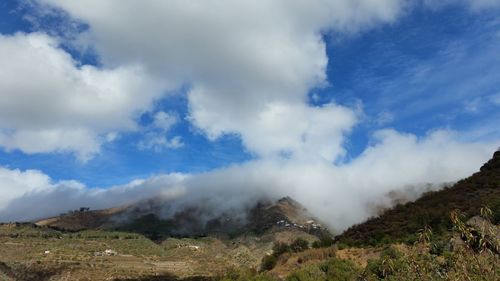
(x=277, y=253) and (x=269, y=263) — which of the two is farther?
(x=277, y=253)

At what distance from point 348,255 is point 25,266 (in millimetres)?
152752

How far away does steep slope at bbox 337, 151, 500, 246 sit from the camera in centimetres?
5103

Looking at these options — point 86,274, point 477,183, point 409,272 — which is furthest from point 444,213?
point 86,274

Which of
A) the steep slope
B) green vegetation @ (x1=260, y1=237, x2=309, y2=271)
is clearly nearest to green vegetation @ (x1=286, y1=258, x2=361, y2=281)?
the steep slope

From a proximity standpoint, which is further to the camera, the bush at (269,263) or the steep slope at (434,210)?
the bush at (269,263)

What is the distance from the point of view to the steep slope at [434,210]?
5103 centimetres

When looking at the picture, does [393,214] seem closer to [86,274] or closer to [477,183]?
[477,183]

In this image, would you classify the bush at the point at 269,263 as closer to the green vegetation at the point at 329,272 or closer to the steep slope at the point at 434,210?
the steep slope at the point at 434,210

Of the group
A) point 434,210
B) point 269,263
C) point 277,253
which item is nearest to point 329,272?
point 434,210

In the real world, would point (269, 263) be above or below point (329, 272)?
above

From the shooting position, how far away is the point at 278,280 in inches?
1779

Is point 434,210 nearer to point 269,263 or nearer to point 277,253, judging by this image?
point 269,263

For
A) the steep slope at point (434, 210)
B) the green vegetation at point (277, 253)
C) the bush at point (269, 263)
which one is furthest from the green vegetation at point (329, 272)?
the green vegetation at point (277, 253)

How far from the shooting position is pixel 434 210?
5628cm
